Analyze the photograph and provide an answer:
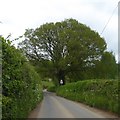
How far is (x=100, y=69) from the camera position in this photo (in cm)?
6744

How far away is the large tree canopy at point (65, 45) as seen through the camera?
66.2 metres

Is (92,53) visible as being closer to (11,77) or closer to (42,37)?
(42,37)

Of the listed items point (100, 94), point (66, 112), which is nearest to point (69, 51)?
point (100, 94)

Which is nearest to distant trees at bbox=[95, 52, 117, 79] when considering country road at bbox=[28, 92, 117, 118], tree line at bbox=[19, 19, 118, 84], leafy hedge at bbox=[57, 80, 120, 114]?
tree line at bbox=[19, 19, 118, 84]

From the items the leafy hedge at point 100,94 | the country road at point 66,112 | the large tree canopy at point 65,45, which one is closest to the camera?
the country road at point 66,112

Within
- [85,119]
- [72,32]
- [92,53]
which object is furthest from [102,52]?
[85,119]

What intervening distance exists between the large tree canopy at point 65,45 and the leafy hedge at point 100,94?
86.9 ft

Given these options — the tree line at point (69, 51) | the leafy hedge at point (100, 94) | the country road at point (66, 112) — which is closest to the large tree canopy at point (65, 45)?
the tree line at point (69, 51)

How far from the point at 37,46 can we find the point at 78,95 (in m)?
33.2

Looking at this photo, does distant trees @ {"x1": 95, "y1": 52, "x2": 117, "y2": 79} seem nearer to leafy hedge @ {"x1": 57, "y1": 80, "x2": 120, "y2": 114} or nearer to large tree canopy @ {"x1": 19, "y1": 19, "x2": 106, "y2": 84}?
large tree canopy @ {"x1": 19, "y1": 19, "x2": 106, "y2": 84}

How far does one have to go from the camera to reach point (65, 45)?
67000mm

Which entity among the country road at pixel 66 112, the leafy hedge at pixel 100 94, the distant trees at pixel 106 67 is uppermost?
the distant trees at pixel 106 67

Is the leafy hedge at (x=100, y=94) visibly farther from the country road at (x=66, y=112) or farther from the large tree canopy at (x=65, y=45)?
the large tree canopy at (x=65, y=45)

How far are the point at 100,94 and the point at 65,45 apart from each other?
39.7 metres
